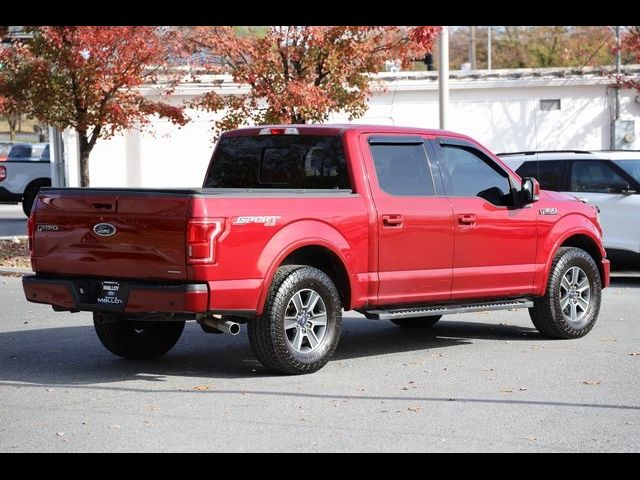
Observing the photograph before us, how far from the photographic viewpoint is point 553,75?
104ft

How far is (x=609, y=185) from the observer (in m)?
16.1

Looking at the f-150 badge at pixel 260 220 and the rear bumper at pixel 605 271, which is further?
the rear bumper at pixel 605 271

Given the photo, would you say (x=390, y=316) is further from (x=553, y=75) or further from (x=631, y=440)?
(x=553, y=75)

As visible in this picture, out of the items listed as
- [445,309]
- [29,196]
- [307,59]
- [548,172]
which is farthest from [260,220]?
[29,196]

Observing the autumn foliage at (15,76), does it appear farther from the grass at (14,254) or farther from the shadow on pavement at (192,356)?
the shadow on pavement at (192,356)

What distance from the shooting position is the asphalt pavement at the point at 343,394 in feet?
23.2

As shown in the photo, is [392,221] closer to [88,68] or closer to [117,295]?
[117,295]

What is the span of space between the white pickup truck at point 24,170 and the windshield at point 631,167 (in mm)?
18094

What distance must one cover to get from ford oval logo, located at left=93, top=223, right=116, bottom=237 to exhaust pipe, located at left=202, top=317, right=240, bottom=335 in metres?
0.99

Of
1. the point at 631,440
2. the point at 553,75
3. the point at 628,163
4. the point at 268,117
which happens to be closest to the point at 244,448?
the point at 631,440

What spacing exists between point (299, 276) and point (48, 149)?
23340 mm

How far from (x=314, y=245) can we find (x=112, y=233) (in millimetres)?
1601

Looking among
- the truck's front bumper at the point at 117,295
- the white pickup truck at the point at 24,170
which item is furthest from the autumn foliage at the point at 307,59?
the white pickup truck at the point at 24,170

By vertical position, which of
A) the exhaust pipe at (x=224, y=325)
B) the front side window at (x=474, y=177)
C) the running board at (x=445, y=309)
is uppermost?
the front side window at (x=474, y=177)
